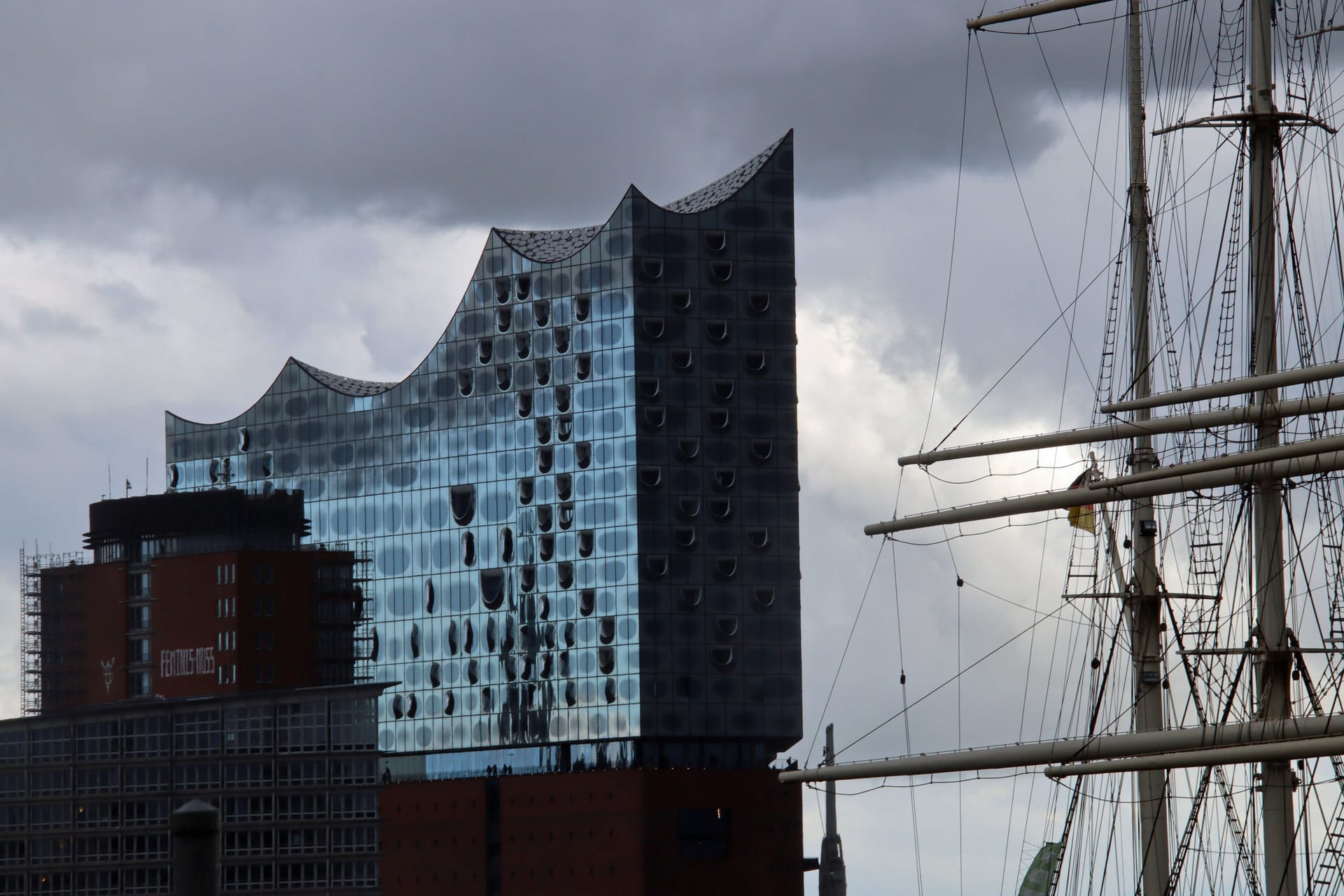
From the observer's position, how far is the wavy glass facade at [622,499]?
154m

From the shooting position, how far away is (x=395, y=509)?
171 metres

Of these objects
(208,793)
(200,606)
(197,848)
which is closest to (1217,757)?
(197,848)

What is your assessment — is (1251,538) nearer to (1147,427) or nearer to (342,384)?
(1147,427)

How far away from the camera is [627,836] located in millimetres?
148375

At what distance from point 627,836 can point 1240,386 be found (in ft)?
316

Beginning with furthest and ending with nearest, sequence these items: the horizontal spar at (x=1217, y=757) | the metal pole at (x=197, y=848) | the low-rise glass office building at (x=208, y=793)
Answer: the low-rise glass office building at (x=208, y=793) → the horizontal spar at (x=1217, y=757) → the metal pole at (x=197, y=848)

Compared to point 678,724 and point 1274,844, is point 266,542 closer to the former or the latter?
point 678,724

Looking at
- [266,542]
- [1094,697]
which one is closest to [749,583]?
[266,542]

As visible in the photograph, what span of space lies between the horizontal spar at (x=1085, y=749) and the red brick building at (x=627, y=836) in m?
81.1

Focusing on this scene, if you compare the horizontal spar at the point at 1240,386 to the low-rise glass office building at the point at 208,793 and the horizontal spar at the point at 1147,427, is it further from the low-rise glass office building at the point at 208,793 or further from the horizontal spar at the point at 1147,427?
the low-rise glass office building at the point at 208,793

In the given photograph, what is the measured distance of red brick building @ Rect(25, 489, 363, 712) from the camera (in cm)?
17300

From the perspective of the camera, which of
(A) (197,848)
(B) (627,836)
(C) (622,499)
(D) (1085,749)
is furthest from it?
(C) (622,499)

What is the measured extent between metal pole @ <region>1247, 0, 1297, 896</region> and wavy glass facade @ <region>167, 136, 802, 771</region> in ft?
314

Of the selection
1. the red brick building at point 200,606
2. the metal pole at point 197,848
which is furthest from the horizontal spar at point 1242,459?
the red brick building at point 200,606
